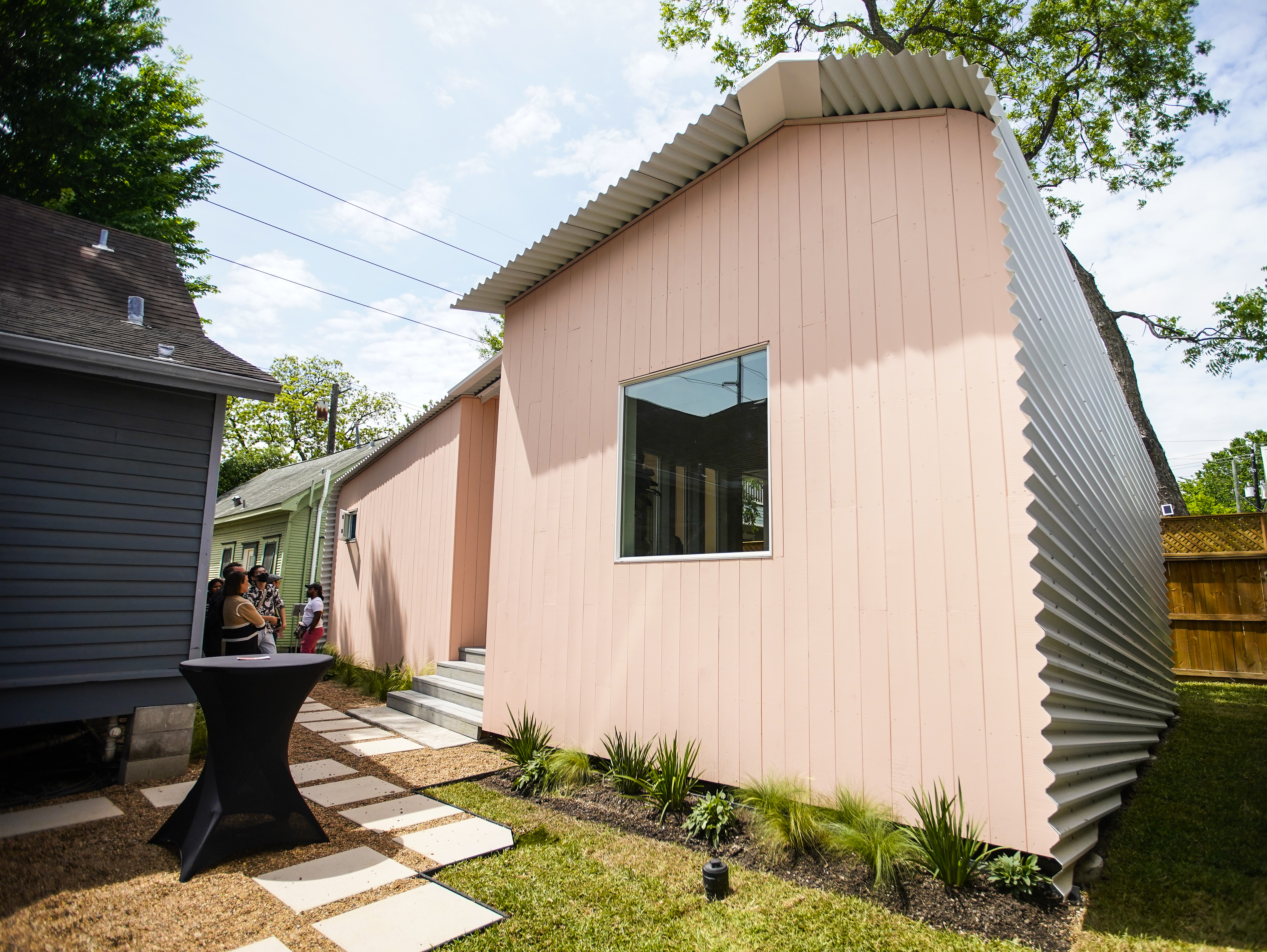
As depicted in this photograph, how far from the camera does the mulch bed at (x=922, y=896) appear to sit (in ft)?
8.04

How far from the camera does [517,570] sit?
559 centimetres

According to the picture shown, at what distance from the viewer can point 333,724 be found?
627 cm

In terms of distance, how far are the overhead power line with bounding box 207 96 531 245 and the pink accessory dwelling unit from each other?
14.7 ft

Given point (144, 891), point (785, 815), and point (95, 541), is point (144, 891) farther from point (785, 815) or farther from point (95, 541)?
point (785, 815)

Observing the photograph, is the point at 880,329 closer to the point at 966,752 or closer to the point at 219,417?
the point at 966,752

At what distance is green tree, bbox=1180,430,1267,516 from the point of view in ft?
140

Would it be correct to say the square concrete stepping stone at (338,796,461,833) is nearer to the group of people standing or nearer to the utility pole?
the group of people standing

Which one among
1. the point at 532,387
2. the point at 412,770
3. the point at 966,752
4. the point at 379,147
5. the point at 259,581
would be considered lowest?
the point at 412,770

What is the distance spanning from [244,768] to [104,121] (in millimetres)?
12783

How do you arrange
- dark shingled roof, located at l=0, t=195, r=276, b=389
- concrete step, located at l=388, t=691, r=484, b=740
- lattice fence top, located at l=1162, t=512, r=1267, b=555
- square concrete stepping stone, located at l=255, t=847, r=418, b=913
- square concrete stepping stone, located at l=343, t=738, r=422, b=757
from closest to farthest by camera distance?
1. square concrete stepping stone, located at l=255, t=847, r=418, b=913
2. dark shingled roof, located at l=0, t=195, r=276, b=389
3. square concrete stepping stone, located at l=343, t=738, r=422, b=757
4. concrete step, located at l=388, t=691, r=484, b=740
5. lattice fence top, located at l=1162, t=512, r=1267, b=555

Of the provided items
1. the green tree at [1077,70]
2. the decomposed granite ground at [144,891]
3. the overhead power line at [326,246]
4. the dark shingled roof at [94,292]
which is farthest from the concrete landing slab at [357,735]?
the green tree at [1077,70]

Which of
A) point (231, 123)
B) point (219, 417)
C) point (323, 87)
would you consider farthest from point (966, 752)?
point (231, 123)

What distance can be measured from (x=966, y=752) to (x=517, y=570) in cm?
365

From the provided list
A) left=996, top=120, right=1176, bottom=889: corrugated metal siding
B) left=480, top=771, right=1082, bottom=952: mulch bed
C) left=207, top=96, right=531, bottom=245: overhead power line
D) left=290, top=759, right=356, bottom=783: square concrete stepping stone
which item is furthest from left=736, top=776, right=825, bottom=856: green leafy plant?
left=207, top=96, right=531, bottom=245: overhead power line
